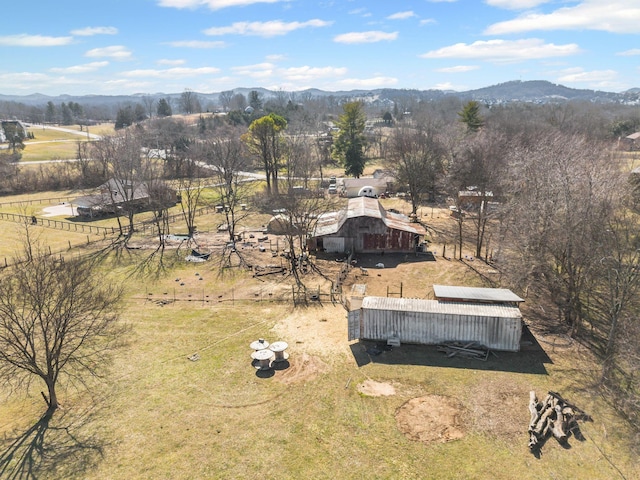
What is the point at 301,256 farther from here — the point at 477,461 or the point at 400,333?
the point at 477,461

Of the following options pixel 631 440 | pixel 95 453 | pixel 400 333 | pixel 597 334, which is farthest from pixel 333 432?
pixel 597 334

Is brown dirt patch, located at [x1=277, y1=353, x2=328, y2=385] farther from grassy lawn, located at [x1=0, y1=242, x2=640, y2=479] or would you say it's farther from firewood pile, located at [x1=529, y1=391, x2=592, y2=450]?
firewood pile, located at [x1=529, y1=391, x2=592, y2=450]

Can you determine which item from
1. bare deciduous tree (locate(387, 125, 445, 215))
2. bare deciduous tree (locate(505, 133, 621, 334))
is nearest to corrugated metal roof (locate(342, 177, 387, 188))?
bare deciduous tree (locate(387, 125, 445, 215))

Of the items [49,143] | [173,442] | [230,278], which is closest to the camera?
[173,442]

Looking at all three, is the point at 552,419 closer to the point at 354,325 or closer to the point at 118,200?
the point at 354,325

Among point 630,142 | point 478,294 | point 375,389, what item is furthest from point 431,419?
point 630,142

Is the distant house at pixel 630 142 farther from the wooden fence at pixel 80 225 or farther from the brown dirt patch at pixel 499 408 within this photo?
the wooden fence at pixel 80 225
